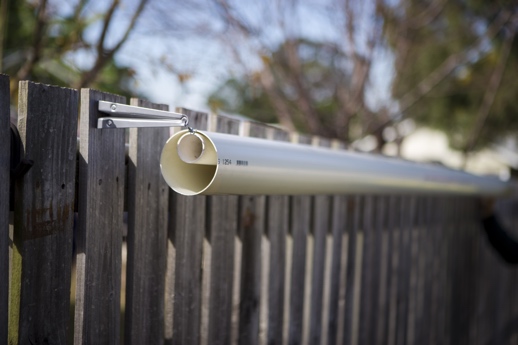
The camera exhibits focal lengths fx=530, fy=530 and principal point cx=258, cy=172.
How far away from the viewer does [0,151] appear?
1276 mm

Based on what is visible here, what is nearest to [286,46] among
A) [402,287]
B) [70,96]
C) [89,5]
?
[89,5]

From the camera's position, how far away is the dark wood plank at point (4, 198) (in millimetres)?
1279

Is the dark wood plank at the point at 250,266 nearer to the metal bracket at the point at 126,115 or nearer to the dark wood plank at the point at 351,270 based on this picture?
the metal bracket at the point at 126,115

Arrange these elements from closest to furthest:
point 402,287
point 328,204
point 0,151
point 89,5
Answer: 1. point 0,151
2. point 328,204
3. point 402,287
4. point 89,5

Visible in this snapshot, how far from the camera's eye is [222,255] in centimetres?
200

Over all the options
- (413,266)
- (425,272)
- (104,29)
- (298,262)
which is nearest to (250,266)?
(298,262)

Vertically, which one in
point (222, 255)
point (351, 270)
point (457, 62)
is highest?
point (457, 62)

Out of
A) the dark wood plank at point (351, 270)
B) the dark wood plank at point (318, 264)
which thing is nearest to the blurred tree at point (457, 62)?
the dark wood plank at point (351, 270)

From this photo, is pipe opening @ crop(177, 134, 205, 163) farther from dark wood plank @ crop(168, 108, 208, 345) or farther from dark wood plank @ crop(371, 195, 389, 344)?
dark wood plank @ crop(371, 195, 389, 344)

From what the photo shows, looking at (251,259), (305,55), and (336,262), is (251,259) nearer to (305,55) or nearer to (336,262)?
(336,262)

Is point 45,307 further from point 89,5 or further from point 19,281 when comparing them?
point 89,5

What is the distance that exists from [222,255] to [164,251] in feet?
1.01

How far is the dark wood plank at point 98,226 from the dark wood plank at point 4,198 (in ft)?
0.67

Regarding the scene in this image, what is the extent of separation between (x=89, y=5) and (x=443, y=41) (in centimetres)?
885
